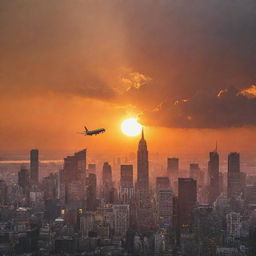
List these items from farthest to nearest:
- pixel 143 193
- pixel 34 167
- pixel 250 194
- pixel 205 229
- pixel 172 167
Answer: pixel 143 193
pixel 250 194
pixel 34 167
pixel 172 167
pixel 205 229

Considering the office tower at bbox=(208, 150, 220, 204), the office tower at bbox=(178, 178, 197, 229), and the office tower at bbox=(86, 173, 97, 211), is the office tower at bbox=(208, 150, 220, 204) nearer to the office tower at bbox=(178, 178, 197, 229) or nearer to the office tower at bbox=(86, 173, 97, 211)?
the office tower at bbox=(178, 178, 197, 229)

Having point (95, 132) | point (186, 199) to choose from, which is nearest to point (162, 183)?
point (186, 199)

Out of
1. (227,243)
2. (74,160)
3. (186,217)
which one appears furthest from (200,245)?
(74,160)

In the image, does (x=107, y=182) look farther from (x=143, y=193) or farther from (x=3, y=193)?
(x=3, y=193)

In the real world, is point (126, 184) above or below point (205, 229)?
above

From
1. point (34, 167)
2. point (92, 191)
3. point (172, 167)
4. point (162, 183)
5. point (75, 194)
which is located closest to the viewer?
point (172, 167)

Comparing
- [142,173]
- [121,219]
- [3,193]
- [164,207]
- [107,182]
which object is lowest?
[121,219]

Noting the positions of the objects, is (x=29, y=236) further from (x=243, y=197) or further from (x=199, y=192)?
(x=243, y=197)
